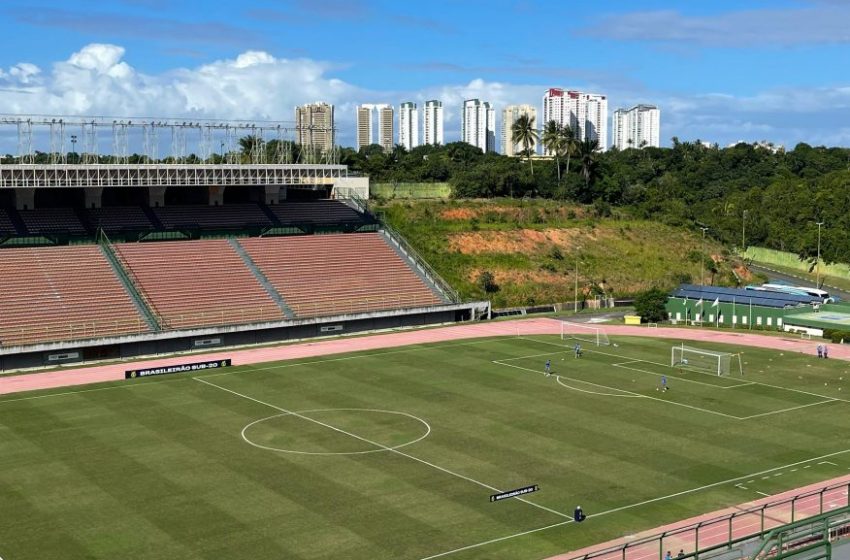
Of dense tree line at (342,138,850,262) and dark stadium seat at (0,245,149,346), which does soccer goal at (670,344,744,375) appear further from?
dense tree line at (342,138,850,262)

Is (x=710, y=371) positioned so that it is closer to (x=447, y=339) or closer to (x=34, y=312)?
(x=447, y=339)

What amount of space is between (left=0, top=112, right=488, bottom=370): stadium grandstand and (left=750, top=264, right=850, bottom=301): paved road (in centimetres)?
5049

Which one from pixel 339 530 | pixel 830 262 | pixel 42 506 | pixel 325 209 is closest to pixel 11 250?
pixel 325 209

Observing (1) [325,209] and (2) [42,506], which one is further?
(1) [325,209]

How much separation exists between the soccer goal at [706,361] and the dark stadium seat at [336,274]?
1073 inches

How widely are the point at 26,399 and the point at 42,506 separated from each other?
74.1 ft

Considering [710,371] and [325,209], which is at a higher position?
[325,209]

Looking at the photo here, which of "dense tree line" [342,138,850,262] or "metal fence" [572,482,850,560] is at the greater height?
"dense tree line" [342,138,850,262]

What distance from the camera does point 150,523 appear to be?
38906 mm

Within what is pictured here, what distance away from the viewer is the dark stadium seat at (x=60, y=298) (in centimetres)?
7406

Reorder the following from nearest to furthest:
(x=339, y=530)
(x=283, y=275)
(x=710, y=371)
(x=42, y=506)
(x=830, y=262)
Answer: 1. (x=339, y=530)
2. (x=42, y=506)
3. (x=710, y=371)
4. (x=283, y=275)
5. (x=830, y=262)

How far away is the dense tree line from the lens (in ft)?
437

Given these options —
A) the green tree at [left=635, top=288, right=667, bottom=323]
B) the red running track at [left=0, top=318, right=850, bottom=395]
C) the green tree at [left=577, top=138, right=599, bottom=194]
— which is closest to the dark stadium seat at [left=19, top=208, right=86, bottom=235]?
the red running track at [left=0, top=318, right=850, bottom=395]

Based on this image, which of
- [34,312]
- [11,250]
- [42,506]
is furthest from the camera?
[11,250]
